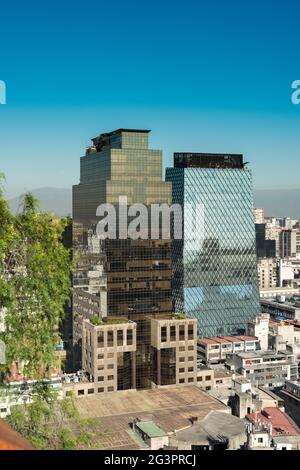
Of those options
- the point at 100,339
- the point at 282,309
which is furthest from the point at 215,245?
the point at 100,339

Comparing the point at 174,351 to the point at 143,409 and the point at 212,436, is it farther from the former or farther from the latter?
the point at 212,436

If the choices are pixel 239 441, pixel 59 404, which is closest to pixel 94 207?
pixel 239 441

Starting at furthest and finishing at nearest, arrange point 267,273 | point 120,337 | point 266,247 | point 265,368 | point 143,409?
point 266,247 < point 267,273 < point 265,368 < point 120,337 < point 143,409

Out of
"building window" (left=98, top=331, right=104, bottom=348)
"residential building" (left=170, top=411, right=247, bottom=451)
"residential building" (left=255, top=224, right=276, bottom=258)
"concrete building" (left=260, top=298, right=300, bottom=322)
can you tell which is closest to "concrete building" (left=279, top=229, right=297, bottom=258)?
"residential building" (left=255, top=224, right=276, bottom=258)

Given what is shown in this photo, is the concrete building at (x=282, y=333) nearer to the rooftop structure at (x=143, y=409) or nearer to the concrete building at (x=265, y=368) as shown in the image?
the concrete building at (x=265, y=368)

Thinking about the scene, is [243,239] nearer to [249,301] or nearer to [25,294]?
[249,301]

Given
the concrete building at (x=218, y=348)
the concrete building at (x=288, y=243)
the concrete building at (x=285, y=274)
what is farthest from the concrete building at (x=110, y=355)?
the concrete building at (x=288, y=243)

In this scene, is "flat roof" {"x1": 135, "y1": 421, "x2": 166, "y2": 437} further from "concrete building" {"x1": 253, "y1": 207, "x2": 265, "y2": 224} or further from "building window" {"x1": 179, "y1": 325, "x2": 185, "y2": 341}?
"concrete building" {"x1": 253, "y1": 207, "x2": 265, "y2": 224}
